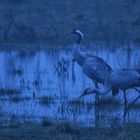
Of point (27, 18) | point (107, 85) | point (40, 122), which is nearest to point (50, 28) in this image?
point (27, 18)

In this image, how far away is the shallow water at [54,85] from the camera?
11914mm

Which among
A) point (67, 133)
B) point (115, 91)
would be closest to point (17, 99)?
point (115, 91)

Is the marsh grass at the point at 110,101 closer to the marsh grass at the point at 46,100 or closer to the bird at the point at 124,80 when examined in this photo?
the bird at the point at 124,80

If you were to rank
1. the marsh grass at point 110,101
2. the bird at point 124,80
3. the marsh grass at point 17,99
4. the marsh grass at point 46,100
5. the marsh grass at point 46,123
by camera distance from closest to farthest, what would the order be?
the marsh grass at point 46,123 → the bird at point 124,80 → the marsh grass at point 110,101 → the marsh grass at point 46,100 → the marsh grass at point 17,99

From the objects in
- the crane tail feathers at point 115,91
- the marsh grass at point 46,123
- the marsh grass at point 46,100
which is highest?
the crane tail feathers at point 115,91

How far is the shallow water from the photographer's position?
11914 mm

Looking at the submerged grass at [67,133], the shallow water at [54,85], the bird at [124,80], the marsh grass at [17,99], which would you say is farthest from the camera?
the marsh grass at [17,99]

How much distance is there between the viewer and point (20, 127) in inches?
411

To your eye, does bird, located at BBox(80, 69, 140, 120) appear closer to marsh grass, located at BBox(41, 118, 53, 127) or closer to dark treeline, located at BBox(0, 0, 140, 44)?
marsh grass, located at BBox(41, 118, 53, 127)

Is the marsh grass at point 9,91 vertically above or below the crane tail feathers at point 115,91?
below

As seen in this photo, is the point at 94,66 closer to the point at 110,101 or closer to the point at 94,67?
the point at 94,67

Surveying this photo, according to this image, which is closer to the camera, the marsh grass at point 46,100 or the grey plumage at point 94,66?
the grey plumage at point 94,66

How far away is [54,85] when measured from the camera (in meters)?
14.7

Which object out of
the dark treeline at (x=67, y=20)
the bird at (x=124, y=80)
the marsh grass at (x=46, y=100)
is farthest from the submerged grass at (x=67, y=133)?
the dark treeline at (x=67, y=20)
